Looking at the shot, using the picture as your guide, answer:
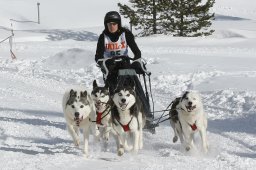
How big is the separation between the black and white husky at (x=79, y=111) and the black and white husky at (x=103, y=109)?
12cm

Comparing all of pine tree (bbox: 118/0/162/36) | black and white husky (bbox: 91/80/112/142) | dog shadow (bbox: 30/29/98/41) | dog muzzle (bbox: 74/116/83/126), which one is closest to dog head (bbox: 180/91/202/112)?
black and white husky (bbox: 91/80/112/142)

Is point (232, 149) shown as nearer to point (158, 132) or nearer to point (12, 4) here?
point (158, 132)

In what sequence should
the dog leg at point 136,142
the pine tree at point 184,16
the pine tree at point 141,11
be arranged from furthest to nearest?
the pine tree at point 141,11, the pine tree at point 184,16, the dog leg at point 136,142

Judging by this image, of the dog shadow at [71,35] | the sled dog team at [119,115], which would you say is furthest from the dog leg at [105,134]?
the dog shadow at [71,35]

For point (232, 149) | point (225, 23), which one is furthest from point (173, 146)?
point (225, 23)

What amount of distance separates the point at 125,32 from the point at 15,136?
7.42 feet

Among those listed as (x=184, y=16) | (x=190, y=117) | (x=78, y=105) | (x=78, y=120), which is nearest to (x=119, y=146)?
(x=78, y=120)

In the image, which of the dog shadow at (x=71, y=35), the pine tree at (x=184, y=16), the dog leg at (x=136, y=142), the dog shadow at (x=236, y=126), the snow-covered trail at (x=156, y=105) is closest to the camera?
the snow-covered trail at (x=156, y=105)

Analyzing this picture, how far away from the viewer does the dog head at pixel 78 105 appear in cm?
669

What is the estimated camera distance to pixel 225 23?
40719 mm

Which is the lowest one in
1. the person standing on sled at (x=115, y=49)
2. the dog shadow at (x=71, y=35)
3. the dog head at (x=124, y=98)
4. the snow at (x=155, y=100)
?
the dog shadow at (x=71, y=35)

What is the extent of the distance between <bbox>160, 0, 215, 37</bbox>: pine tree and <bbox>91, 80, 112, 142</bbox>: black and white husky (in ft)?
68.1

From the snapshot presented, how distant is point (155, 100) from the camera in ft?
38.3

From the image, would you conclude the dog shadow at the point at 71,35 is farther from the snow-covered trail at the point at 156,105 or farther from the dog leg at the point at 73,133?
the dog leg at the point at 73,133
